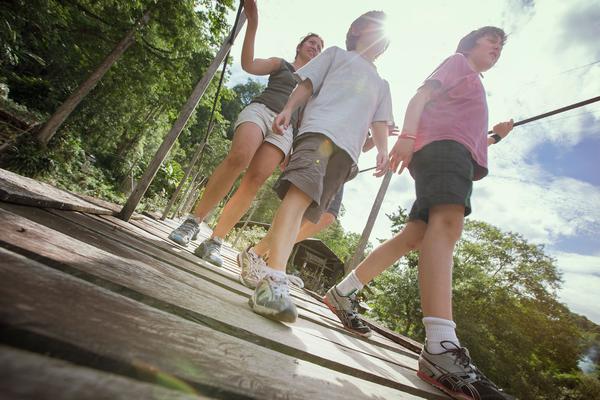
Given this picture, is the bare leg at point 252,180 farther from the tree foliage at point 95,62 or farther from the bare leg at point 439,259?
the tree foliage at point 95,62

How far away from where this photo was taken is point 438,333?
54.6 inches

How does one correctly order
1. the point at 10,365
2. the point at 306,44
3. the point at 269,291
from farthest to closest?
the point at 306,44
the point at 269,291
the point at 10,365

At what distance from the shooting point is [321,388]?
640mm

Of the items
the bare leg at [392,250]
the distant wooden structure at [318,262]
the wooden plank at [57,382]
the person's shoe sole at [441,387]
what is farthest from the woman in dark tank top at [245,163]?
the distant wooden structure at [318,262]

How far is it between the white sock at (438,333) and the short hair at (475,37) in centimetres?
191

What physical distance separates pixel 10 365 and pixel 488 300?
21.4 m

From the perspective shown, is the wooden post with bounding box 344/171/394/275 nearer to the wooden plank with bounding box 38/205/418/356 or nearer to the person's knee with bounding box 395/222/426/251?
the person's knee with bounding box 395/222/426/251

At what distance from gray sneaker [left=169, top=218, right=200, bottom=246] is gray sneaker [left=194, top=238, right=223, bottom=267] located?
11.7 inches

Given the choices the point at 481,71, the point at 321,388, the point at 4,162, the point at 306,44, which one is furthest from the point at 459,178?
the point at 4,162

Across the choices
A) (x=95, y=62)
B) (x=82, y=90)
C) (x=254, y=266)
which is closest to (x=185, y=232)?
(x=254, y=266)

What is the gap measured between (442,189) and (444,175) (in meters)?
0.09

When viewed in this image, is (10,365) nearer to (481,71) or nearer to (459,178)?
(459,178)

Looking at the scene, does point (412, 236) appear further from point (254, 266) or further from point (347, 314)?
point (254, 266)

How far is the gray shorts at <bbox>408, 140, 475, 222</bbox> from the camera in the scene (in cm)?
154
